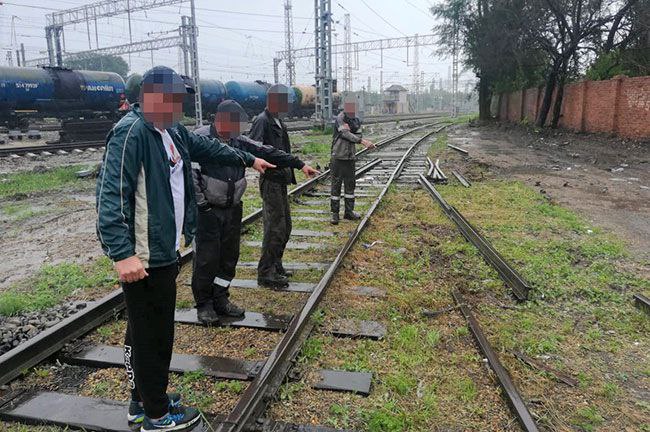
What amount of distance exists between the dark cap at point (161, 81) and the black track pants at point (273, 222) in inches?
104

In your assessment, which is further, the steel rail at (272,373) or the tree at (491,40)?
the tree at (491,40)

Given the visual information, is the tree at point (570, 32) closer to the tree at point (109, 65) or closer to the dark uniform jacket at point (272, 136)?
the dark uniform jacket at point (272, 136)

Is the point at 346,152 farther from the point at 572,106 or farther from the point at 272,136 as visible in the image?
the point at 572,106

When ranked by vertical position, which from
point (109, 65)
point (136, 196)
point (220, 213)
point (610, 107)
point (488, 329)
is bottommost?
point (488, 329)

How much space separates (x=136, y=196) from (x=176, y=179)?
0.95 ft

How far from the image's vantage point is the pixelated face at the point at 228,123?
175 inches

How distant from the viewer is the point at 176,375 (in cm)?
369

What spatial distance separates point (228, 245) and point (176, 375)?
1330 millimetres

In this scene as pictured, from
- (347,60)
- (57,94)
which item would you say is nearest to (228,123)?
(57,94)

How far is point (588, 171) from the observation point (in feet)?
47.1

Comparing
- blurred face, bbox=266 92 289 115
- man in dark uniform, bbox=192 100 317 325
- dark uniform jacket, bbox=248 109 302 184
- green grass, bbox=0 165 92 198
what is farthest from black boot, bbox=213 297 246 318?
green grass, bbox=0 165 92 198

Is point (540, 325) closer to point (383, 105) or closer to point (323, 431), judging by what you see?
point (323, 431)

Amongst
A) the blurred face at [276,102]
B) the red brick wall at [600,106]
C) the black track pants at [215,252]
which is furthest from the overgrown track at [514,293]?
the red brick wall at [600,106]

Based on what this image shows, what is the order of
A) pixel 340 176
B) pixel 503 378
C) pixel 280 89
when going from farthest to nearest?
pixel 340 176, pixel 280 89, pixel 503 378
